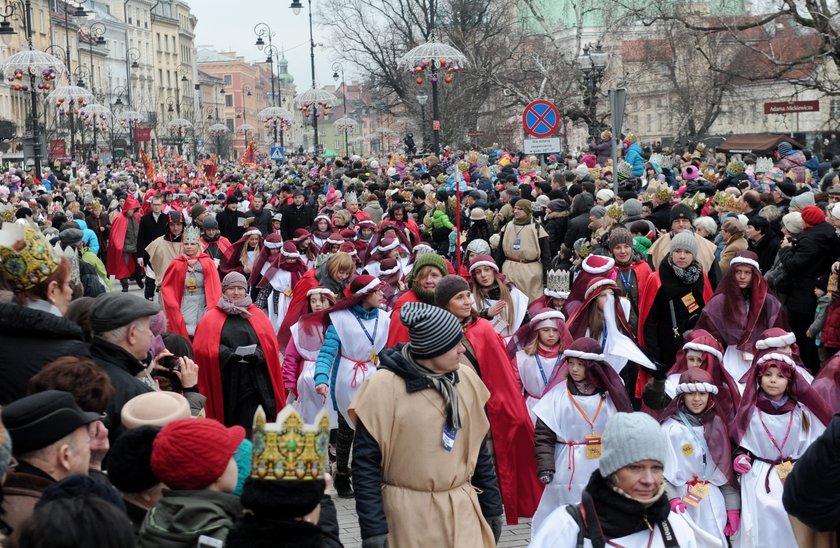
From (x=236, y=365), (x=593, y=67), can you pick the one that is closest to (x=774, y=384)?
(x=236, y=365)

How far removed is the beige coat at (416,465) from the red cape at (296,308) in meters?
4.93

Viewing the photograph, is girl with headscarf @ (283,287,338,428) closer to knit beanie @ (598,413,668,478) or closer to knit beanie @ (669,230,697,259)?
knit beanie @ (669,230,697,259)

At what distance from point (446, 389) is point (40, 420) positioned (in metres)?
1.80

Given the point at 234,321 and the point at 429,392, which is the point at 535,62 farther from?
the point at 429,392

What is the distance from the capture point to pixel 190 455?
3.87 m

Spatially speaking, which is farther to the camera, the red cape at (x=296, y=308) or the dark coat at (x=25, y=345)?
the red cape at (x=296, y=308)

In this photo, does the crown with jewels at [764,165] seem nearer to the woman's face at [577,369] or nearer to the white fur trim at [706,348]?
the white fur trim at [706,348]

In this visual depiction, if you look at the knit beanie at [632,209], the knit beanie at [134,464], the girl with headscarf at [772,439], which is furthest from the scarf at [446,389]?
the knit beanie at [632,209]

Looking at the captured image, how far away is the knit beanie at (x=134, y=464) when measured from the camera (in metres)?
4.13

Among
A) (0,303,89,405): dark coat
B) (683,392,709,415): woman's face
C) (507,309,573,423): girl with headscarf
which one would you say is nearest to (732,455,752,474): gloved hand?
(683,392,709,415): woman's face

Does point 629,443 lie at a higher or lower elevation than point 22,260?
lower

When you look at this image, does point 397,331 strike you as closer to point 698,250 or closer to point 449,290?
point 449,290

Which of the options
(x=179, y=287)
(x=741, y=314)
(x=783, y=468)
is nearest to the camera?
(x=783, y=468)

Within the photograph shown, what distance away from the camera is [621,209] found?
13391mm
